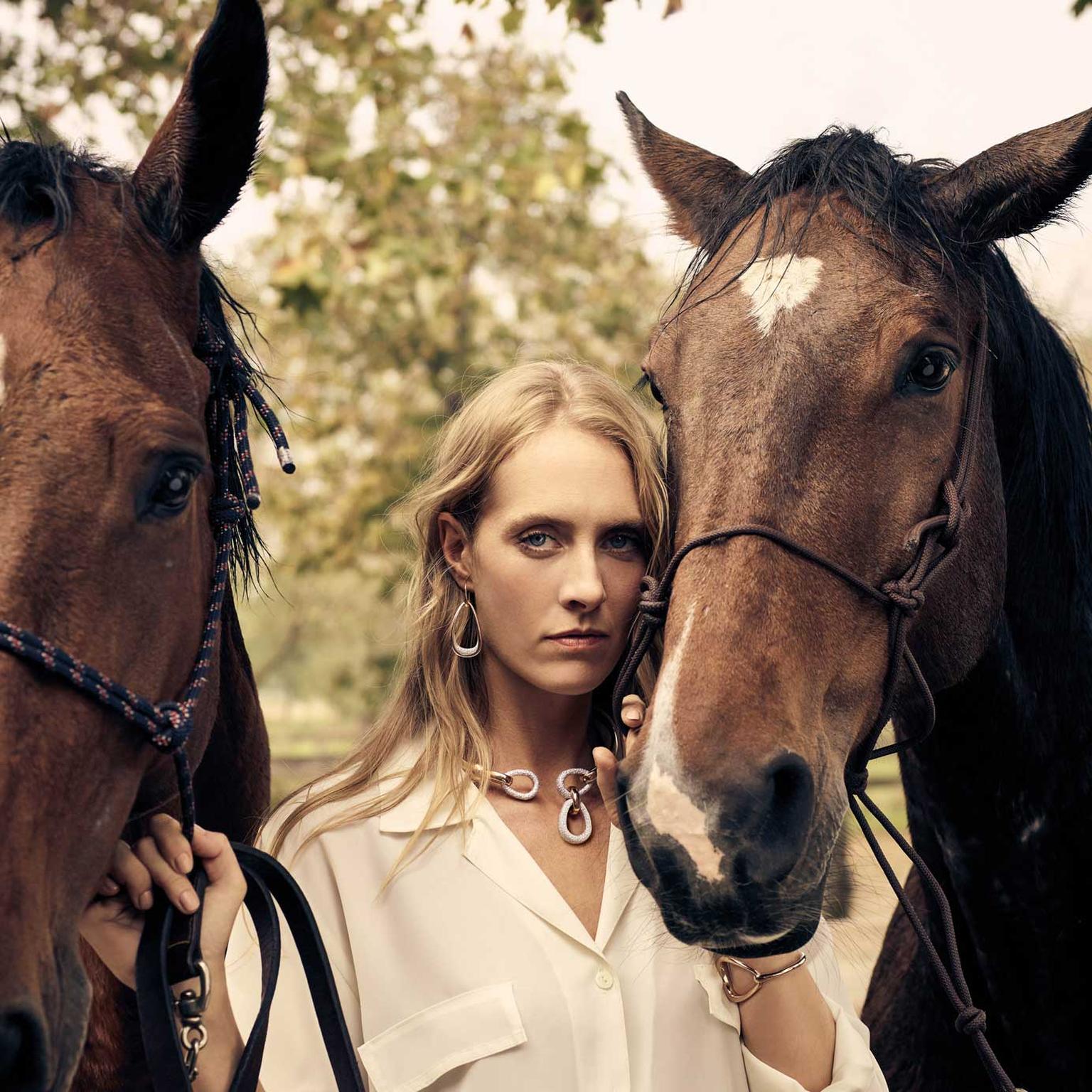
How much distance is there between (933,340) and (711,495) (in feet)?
1.75

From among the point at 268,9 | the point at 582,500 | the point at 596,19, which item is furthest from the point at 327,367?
the point at 582,500

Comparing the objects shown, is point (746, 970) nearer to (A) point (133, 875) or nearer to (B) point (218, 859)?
(B) point (218, 859)

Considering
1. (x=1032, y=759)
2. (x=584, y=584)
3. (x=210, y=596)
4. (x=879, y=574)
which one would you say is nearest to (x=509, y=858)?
(x=584, y=584)

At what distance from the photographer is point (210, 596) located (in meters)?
2.07

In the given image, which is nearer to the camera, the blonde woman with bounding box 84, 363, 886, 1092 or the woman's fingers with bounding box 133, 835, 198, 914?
the woman's fingers with bounding box 133, 835, 198, 914

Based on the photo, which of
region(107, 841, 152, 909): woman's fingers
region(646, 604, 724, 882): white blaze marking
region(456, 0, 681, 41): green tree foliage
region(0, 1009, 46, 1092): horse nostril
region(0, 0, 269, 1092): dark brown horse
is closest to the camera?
region(0, 1009, 46, 1092): horse nostril

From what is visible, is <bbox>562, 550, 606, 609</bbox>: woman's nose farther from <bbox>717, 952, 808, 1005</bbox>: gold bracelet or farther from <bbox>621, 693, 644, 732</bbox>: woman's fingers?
<bbox>717, 952, 808, 1005</bbox>: gold bracelet

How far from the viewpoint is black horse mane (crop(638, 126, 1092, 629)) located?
2381 mm

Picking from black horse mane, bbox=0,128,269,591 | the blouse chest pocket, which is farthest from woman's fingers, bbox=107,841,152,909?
black horse mane, bbox=0,128,269,591

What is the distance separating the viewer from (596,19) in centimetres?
477

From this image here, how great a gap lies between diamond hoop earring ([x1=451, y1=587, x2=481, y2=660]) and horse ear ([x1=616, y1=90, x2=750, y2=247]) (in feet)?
3.35

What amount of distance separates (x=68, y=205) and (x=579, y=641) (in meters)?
1.23

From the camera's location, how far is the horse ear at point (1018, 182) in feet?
7.37

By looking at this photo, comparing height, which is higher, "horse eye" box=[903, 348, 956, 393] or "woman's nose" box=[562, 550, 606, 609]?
"horse eye" box=[903, 348, 956, 393]
